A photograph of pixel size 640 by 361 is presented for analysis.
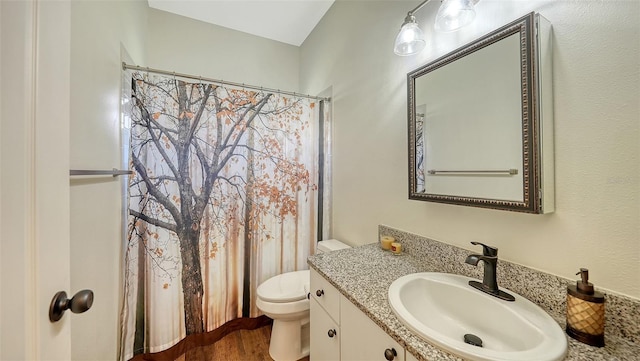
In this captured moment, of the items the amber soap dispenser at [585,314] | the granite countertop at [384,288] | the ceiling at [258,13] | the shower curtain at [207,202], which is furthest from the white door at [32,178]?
the ceiling at [258,13]

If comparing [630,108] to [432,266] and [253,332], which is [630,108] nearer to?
[432,266]

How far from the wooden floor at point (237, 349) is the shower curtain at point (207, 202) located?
131mm

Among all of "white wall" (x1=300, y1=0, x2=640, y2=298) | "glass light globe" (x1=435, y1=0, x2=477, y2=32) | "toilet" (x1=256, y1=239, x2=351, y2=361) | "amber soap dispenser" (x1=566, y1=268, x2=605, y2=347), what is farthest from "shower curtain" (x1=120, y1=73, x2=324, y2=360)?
"amber soap dispenser" (x1=566, y1=268, x2=605, y2=347)

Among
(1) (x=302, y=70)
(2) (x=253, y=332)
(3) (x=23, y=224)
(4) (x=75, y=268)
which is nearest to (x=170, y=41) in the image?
(1) (x=302, y=70)

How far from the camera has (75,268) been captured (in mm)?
849

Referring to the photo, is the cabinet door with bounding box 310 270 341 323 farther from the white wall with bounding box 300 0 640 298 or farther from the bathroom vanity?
the white wall with bounding box 300 0 640 298

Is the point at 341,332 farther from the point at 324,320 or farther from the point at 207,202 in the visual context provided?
the point at 207,202

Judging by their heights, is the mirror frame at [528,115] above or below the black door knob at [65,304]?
above

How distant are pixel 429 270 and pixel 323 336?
0.59 meters

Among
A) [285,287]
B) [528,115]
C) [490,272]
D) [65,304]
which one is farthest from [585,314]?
[285,287]

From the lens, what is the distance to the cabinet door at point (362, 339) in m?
→ 0.71

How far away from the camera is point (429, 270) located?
110 centimetres

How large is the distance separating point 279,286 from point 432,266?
105cm

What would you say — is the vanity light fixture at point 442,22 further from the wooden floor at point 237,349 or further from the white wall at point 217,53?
the wooden floor at point 237,349
